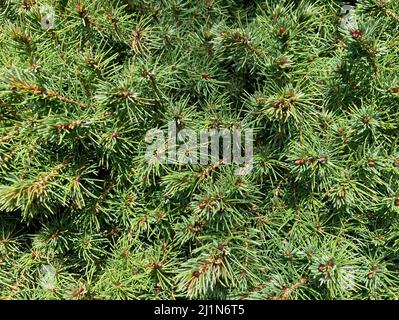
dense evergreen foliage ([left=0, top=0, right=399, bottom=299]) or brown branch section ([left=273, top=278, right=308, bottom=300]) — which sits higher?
dense evergreen foliage ([left=0, top=0, right=399, bottom=299])

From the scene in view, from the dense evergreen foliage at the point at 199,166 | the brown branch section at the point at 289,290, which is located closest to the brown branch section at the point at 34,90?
the dense evergreen foliage at the point at 199,166

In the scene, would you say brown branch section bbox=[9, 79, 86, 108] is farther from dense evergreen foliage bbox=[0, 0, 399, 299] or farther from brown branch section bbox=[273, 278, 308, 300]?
brown branch section bbox=[273, 278, 308, 300]

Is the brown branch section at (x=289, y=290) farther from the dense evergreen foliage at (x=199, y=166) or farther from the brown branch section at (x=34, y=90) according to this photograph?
the brown branch section at (x=34, y=90)

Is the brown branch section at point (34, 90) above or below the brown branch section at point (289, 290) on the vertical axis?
above

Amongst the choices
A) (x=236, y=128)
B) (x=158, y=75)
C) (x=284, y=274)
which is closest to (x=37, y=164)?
(x=158, y=75)

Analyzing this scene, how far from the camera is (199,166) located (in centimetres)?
89

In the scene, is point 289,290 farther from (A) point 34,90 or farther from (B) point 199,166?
(A) point 34,90

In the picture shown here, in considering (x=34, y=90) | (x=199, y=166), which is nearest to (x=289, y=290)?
(x=199, y=166)

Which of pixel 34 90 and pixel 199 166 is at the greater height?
pixel 34 90

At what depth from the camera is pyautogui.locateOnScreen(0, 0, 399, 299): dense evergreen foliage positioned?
84cm

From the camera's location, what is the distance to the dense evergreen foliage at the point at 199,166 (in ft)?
2.77

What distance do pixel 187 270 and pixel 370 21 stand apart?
60 cm

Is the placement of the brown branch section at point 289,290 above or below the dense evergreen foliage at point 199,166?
below

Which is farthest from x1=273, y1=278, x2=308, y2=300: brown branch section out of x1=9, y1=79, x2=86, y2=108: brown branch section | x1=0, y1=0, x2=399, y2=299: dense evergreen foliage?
x1=9, y1=79, x2=86, y2=108: brown branch section
